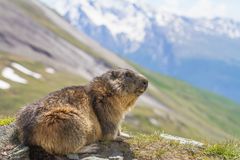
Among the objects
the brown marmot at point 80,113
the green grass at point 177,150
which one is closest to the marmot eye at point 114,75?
the brown marmot at point 80,113

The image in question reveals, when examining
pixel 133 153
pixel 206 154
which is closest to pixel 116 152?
pixel 133 153

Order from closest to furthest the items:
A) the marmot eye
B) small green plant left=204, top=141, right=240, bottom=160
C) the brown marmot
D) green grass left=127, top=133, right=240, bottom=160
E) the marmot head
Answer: the brown marmot → green grass left=127, top=133, right=240, bottom=160 → small green plant left=204, top=141, right=240, bottom=160 → the marmot head → the marmot eye

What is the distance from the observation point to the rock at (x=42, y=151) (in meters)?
13.7

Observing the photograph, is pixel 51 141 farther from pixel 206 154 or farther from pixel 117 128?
pixel 206 154

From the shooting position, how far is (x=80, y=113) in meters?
14.8

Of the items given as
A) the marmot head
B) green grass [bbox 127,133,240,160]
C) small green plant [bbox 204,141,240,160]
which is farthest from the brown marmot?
small green plant [bbox 204,141,240,160]

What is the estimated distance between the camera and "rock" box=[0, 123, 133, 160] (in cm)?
1369

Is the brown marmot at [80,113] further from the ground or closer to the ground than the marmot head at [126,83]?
closer to the ground

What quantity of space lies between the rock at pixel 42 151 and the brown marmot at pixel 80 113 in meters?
0.17

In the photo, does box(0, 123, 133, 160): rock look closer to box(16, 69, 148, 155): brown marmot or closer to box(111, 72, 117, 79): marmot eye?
box(16, 69, 148, 155): brown marmot

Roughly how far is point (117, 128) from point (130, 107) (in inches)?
30.0

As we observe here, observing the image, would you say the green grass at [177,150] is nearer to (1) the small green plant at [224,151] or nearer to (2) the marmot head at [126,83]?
(1) the small green plant at [224,151]

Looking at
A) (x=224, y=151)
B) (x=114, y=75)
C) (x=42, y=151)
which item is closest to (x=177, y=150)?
(x=224, y=151)

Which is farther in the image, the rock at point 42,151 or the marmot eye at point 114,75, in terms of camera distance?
the marmot eye at point 114,75
